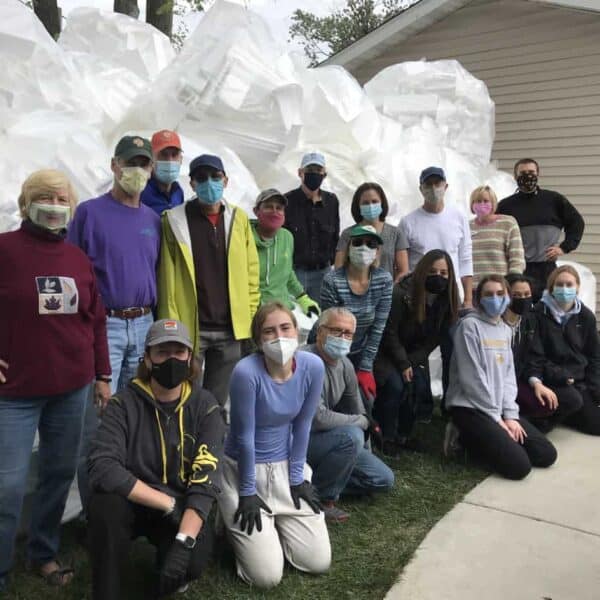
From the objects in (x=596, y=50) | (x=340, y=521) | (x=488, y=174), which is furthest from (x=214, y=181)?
(x=596, y=50)

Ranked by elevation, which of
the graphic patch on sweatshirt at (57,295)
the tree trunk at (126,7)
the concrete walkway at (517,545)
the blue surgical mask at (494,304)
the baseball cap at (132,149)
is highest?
the tree trunk at (126,7)

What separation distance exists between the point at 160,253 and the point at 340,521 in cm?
174

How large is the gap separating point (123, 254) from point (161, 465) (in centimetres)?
100

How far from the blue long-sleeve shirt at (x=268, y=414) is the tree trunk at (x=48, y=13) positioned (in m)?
9.24

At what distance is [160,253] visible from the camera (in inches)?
133

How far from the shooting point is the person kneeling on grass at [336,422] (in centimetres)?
363

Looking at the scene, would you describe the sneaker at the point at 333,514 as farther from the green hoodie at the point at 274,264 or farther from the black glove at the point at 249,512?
the green hoodie at the point at 274,264

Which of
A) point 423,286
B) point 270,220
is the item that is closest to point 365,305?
point 423,286

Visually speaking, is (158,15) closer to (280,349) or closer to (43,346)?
(280,349)

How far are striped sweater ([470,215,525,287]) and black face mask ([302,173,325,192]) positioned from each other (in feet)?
5.12

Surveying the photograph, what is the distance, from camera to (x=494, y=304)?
174 inches

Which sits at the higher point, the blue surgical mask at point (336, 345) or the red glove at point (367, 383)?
the blue surgical mask at point (336, 345)

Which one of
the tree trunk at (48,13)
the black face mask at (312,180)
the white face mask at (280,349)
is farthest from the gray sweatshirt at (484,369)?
the tree trunk at (48,13)

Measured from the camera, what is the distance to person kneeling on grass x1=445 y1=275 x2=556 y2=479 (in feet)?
14.2
